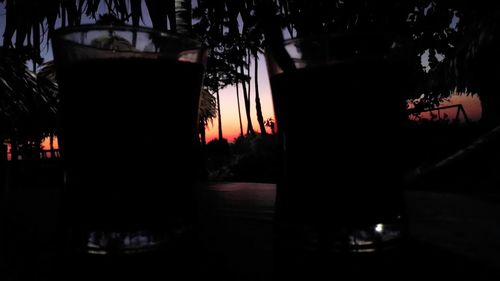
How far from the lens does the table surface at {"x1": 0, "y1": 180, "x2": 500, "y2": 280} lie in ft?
1.22

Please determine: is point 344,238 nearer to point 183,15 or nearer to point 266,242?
point 266,242

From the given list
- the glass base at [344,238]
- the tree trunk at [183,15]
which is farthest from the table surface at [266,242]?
the tree trunk at [183,15]

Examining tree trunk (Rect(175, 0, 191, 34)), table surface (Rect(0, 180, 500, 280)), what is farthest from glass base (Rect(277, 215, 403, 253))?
tree trunk (Rect(175, 0, 191, 34))

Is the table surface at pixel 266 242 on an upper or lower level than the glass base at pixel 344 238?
lower

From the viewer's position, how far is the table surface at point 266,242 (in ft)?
1.22

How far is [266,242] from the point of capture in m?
0.51

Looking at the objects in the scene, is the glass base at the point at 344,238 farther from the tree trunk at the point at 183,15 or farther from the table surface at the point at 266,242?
the tree trunk at the point at 183,15

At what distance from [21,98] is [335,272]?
23.4ft

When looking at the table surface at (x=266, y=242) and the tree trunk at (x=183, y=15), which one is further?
the tree trunk at (x=183, y=15)

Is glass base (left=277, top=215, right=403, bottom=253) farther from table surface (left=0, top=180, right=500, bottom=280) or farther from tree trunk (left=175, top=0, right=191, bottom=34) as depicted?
tree trunk (left=175, top=0, right=191, bottom=34)

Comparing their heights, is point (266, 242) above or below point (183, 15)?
below

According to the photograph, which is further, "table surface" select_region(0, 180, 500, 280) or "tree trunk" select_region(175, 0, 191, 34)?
"tree trunk" select_region(175, 0, 191, 34)

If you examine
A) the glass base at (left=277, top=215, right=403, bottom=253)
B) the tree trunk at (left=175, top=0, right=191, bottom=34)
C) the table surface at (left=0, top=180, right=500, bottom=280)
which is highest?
the tree trunk at (left=175, top=0, right=191, bottom=34)

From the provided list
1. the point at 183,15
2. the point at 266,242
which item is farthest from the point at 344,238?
the point at 183,15
